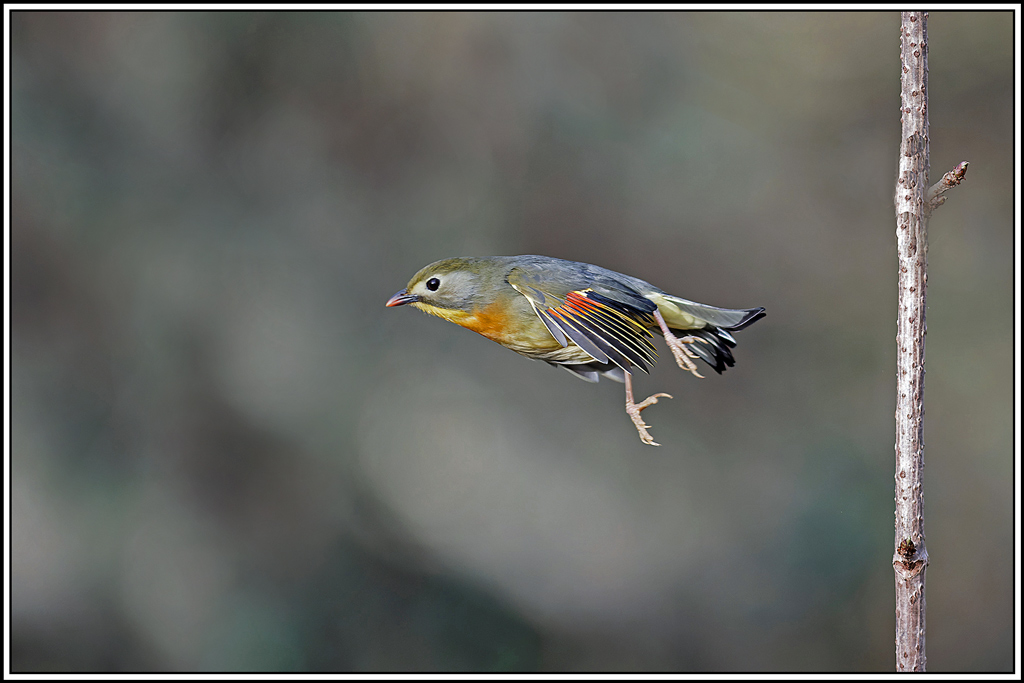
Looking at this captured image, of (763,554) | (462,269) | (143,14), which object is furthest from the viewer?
(763,554)

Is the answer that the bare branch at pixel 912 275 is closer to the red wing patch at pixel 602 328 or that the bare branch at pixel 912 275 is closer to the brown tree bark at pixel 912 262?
the brown tree bark at pixel 912 262

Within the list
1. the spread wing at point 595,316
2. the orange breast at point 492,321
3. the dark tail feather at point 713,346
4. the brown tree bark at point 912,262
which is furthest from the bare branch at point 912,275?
the orange breast at point 492,321

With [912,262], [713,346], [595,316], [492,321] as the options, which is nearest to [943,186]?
[912,262]

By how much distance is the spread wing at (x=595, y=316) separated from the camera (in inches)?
28.4

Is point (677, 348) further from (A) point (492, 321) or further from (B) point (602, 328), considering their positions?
(A) point (492, 321)

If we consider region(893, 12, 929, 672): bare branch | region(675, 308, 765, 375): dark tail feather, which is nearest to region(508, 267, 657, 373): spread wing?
region(675, 308, 765, 375): dark tail feather

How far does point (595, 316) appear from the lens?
754 mm

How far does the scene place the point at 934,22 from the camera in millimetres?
2451

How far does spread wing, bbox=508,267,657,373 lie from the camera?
720 mm

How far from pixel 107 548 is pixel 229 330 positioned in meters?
0.93

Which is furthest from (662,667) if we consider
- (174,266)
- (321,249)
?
(174,266)

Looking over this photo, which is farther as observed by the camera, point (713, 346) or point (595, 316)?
point (713, 346)

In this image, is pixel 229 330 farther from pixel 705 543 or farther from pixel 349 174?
pixel 705 543

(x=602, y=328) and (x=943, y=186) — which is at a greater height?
(x=943, y=186)
